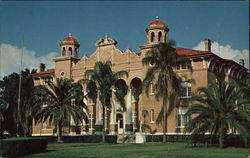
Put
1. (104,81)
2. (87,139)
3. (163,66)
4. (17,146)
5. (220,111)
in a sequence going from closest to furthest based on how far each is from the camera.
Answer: (17,146) → (220,111) → (163,66) → (104,81) → (87,139)

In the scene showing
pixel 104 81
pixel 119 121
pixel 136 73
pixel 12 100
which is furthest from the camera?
pixel 12 100

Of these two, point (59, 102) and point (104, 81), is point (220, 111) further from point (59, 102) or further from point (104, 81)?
point (59, 102)

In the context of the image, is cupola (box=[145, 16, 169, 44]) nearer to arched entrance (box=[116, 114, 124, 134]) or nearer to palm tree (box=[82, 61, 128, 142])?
palm tree (box=[82, 61, 128, 142])

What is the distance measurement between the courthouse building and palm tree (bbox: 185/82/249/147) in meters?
12.3

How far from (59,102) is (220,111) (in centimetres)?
2278

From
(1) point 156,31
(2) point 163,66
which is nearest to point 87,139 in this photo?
(2) point 163,66

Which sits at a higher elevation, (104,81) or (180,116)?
(104,81)

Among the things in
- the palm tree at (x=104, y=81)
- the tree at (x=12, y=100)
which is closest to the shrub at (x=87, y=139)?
the palm tree at (x=104, y=81)

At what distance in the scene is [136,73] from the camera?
49.5m

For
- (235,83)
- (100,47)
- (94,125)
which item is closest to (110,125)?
(94,125)

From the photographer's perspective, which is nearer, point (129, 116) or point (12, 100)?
point (129, 116)

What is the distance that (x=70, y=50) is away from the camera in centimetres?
5784

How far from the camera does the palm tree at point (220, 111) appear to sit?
2958 centimetres

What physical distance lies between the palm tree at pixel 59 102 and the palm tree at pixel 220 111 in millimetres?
17612
